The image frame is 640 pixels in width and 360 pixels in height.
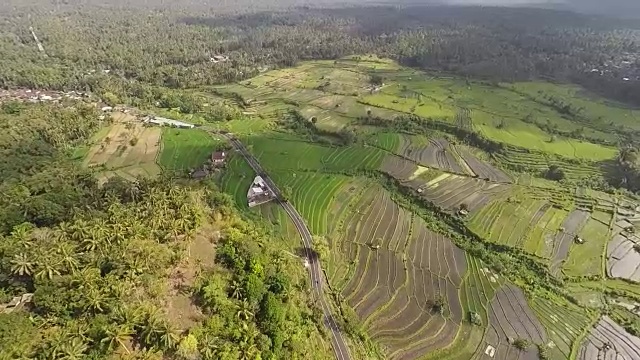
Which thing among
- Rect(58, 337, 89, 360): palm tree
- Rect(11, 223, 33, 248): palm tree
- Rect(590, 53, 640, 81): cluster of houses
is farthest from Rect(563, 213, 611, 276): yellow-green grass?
Rect(590, 53, 640, 81): cluster of houses

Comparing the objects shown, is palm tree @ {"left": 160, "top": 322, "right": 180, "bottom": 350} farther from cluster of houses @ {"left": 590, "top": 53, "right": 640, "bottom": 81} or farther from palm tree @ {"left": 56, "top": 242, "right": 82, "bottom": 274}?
cluster of houses @ {"left": 590, "top": 53, "right": 640, "bottom": 81}

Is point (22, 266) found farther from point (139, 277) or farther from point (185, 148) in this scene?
point (185, 148)

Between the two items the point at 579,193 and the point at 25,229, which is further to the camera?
the point at 579,193

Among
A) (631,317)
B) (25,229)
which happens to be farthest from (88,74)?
(631,317)

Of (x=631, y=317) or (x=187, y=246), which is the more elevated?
(x=187, y=246)

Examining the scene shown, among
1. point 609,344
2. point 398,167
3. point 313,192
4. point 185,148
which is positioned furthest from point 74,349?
point 398,167

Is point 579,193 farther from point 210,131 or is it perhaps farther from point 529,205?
point 210,131

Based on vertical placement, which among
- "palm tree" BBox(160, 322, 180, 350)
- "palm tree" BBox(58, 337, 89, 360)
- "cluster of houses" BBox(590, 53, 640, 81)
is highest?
"cluster of houses" BBox(590, 53, 640, 81)
